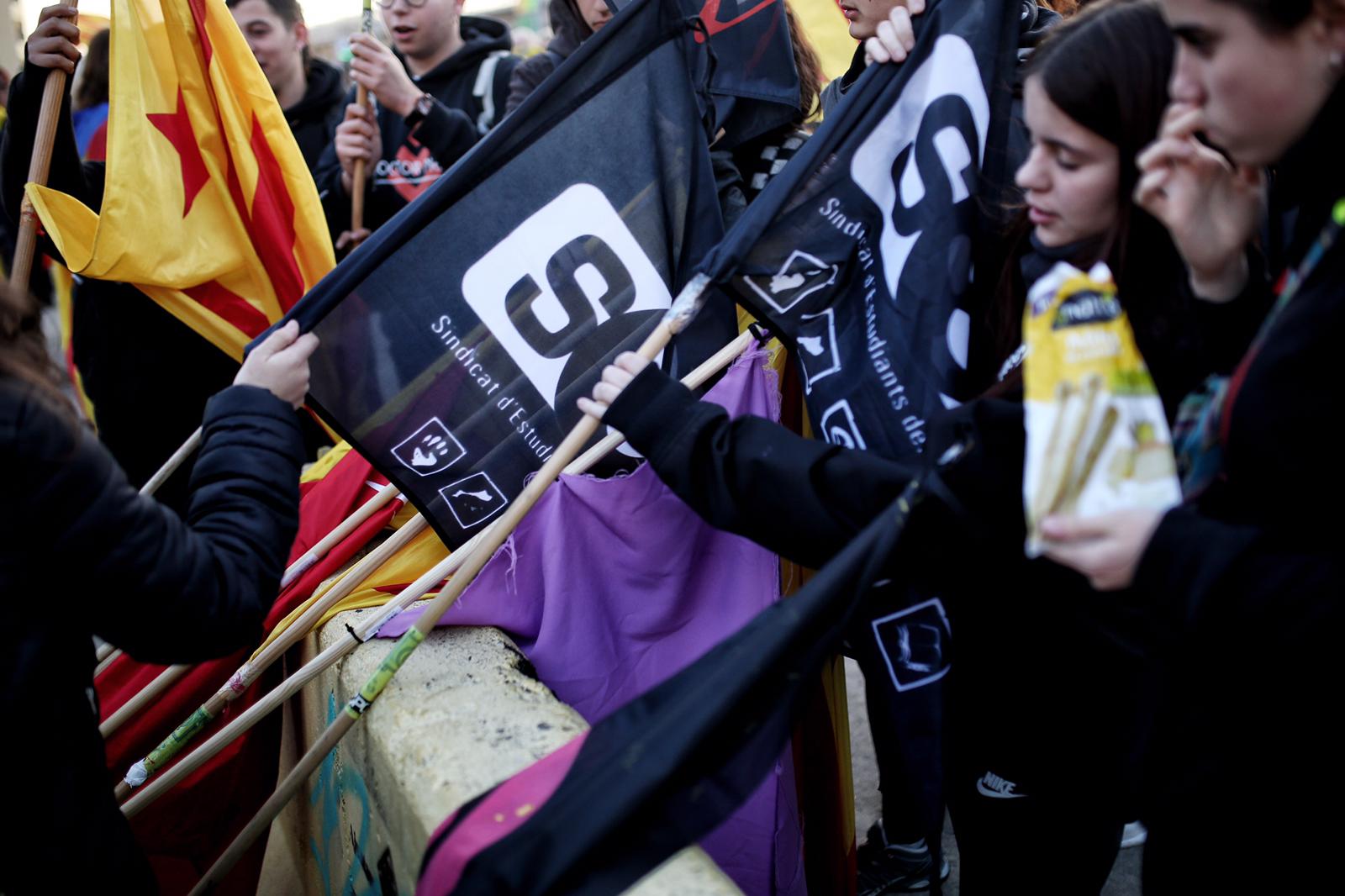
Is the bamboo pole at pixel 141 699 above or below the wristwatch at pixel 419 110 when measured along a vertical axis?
below

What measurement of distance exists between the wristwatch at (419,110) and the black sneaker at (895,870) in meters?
2.67

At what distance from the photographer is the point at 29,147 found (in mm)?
3215

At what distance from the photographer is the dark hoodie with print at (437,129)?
381cm

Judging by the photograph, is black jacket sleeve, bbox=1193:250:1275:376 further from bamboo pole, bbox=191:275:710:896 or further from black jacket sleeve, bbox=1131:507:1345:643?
bamboo pole, bbox=191:275:710:896

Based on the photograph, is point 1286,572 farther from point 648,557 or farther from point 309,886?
point 309,886

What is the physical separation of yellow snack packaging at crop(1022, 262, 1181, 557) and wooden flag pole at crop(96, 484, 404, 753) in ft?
5.88

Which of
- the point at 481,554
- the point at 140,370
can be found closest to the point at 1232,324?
the point at 481,554

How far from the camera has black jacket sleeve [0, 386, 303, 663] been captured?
1.51m

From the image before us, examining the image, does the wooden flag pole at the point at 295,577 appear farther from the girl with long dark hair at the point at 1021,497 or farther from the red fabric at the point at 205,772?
the girl with long dark hair at the point at 1021,497

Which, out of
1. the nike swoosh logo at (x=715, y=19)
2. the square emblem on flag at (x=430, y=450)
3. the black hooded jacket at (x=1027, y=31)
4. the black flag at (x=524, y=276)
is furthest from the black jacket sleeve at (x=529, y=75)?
the square emblem on flag at (x=430, y=450)

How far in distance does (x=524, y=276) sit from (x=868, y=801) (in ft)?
6.66

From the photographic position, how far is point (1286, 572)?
1247 millimetres

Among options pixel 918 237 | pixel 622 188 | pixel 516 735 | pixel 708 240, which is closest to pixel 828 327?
pixel 918 237

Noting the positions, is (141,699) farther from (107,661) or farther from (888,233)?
(888,233)
